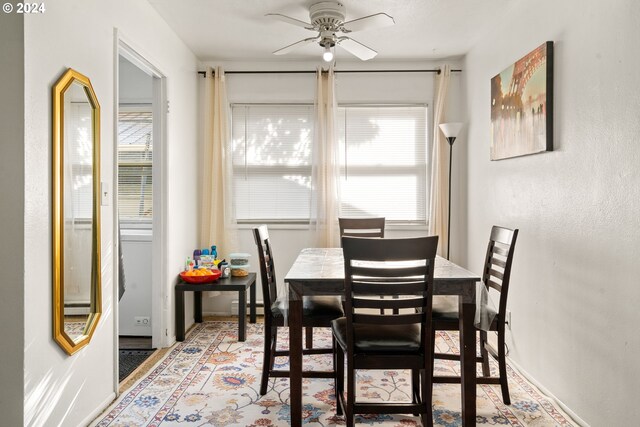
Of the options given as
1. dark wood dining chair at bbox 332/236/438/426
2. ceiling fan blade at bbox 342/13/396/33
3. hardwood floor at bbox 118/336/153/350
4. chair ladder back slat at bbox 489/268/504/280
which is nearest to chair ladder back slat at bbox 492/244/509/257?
chair ladder back slat at bbox 489/268/504/280

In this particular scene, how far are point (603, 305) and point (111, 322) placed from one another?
2562mm

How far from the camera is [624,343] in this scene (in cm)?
202

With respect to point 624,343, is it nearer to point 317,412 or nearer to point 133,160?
point 317,412

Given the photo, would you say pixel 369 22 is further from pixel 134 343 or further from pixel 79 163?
pixel 134 343

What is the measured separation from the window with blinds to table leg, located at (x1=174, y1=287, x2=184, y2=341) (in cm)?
80

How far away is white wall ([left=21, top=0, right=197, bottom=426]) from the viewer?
1.90 meters

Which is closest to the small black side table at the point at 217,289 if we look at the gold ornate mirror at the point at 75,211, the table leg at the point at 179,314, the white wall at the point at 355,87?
the table leg at the point at 179,314

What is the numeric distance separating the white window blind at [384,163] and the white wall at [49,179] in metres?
1.91

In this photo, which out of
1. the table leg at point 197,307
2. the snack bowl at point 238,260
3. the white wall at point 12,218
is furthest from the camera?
the table leg at point 197,307

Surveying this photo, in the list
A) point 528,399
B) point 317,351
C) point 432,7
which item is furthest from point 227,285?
point 432,7

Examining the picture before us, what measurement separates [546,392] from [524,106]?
1734mm

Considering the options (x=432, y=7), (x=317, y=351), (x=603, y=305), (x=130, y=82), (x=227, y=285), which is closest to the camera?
(x=603, y=305)

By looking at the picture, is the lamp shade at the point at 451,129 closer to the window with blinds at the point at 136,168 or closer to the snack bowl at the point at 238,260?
the snack bowl at the point at 238,260

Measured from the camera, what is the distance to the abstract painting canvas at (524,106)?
106 inches
